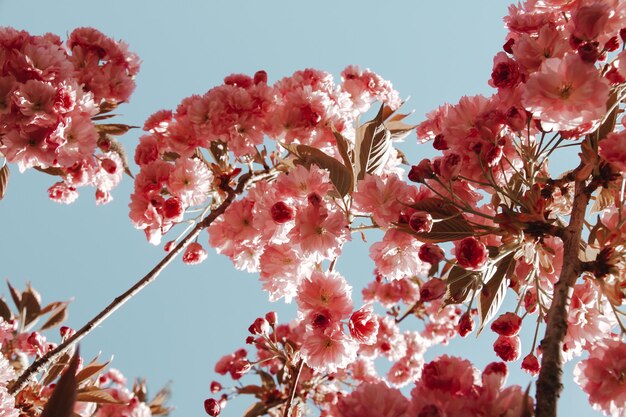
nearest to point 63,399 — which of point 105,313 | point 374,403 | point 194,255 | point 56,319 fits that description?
point 374,403

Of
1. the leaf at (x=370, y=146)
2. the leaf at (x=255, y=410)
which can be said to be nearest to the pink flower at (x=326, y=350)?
the leaf at (x=370, y=146)

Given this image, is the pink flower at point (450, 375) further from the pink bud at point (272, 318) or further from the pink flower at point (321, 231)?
the pink bud at point (272, 318)

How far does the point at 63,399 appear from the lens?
0.75m

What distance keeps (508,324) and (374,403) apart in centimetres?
71

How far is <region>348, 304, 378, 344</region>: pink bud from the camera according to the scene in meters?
1.58

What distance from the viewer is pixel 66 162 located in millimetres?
1993

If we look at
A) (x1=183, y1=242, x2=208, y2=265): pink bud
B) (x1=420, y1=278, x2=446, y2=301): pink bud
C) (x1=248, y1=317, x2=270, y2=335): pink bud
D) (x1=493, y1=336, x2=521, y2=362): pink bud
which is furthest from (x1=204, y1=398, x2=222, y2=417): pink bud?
(x1=493, y1=336, x2=521, y2=362): pink bud

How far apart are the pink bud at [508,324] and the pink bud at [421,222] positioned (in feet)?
1.12

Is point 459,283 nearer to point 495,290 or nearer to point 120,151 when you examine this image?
point 495,290

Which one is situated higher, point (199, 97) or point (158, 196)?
point (199, 97)

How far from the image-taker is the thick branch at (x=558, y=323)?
0.85m

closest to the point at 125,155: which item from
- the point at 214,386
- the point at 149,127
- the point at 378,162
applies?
the point at 149,127

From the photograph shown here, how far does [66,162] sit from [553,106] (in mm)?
1710

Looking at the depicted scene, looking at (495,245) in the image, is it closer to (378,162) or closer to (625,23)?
(378,162)
